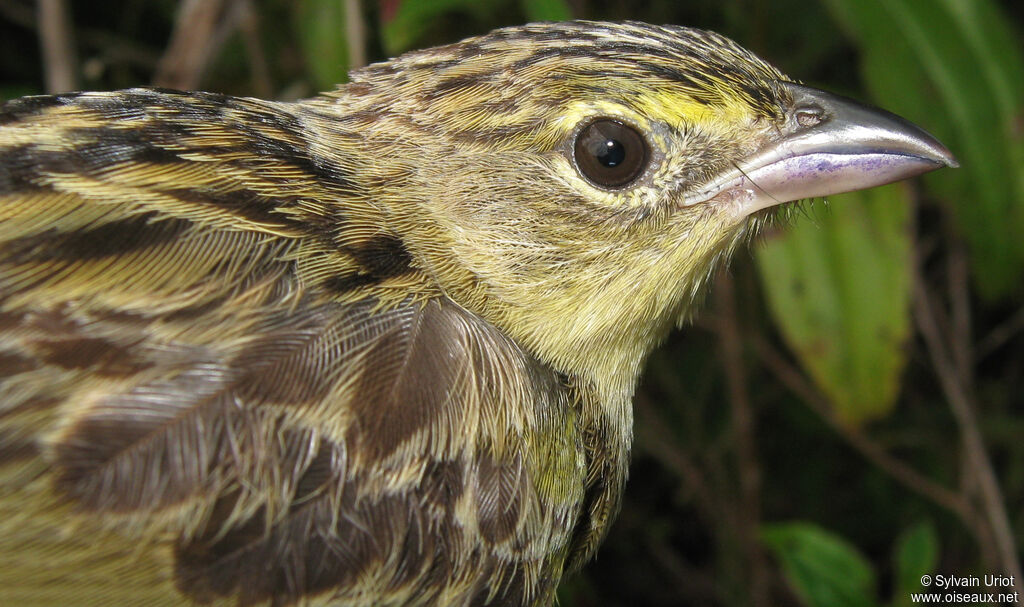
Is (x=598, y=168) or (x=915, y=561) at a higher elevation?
(x=598, y=168)

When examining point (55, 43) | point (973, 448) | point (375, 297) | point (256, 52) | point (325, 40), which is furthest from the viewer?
point (973, 448)

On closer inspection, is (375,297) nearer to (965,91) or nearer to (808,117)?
(808,117)

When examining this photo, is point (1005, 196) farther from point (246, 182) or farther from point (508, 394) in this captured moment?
point (246, 182)

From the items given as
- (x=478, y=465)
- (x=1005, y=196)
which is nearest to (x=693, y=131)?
(x=478, y=465)

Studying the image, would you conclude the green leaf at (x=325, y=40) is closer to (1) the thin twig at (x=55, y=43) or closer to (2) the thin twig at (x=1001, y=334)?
(1) the thin twig at (x=55, y=43)

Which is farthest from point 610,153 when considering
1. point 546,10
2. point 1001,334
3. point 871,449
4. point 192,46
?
point 1001,334

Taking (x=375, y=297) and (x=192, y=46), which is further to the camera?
(x=192, y=46)

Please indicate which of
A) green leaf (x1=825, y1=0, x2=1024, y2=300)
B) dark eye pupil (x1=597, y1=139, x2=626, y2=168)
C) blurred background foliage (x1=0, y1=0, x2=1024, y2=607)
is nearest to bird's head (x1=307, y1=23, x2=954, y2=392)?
dark eye pupil (x1=597, y1=139, x2=626, y2=168)
